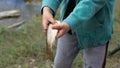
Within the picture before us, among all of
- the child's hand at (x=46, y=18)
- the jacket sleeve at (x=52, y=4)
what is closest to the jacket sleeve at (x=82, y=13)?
the child's hand at (x=46, y=18)

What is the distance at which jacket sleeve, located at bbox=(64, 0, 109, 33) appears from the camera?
6.09 feet

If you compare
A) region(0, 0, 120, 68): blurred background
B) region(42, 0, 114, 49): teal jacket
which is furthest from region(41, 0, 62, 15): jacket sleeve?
region(0, 0, 120, 68): blurred background

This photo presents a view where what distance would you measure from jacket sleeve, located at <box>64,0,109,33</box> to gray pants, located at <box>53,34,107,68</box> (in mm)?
487

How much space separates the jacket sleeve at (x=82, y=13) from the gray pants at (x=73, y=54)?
1.60 feet

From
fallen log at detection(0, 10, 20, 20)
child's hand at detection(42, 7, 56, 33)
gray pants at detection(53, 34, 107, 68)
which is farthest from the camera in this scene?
fallen log at detection(0, 10, 20, 20)

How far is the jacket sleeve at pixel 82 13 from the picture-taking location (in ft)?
6.09

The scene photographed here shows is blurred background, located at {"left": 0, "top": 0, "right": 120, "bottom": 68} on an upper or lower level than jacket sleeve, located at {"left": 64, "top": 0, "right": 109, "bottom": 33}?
lower

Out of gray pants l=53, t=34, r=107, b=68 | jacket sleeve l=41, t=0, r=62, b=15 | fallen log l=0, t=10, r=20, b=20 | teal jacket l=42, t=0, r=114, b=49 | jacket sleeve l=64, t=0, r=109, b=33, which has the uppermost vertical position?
jacket sleeve l=64, t=0, r=109, b=33

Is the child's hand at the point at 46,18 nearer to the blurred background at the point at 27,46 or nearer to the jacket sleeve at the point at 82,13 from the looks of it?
the jacket sleeve at the point at 82,13

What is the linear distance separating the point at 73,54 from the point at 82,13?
73 cm

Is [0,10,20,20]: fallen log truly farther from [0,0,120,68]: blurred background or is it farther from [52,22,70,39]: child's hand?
[52,22,70,39]: child's hand

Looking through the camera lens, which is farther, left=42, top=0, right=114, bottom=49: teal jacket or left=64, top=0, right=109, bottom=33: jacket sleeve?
left=42, top=0, right=114, bottom=49: teal jacket

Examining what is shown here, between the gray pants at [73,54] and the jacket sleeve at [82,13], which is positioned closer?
the jacket sleeve at [82,13]

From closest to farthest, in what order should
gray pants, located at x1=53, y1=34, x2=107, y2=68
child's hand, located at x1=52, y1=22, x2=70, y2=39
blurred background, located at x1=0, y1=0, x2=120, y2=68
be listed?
child's hand, located at x1=52, y1=22, x2=70, y2=39
gray pants, located at x1=53, y1=34, x2=107, y2=68
blurred background, located at x1=0, y1=0, x2=120, y2=68
